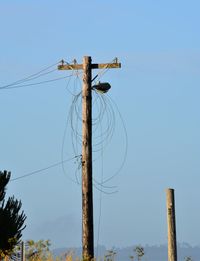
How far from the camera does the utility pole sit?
2295 cm

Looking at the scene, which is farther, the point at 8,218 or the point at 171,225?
the point at 8,218

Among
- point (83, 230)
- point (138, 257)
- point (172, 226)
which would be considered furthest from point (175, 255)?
point (83, 230)

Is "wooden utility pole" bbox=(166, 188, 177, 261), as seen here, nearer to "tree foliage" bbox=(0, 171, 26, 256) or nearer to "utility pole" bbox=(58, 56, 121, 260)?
"utility pole" bbox=(58, 56, 121, 260)

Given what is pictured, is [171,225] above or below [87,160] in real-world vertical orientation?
below

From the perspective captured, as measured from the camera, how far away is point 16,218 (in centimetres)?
3341

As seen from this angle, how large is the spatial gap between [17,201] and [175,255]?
14.8 meters

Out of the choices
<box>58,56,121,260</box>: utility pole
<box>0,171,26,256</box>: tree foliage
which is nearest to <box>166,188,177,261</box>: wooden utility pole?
<box>58,56,121,260</box>: utility pole

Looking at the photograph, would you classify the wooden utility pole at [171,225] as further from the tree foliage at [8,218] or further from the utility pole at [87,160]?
the tree foliage at [8,218]

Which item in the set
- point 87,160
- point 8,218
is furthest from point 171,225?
point 8,218

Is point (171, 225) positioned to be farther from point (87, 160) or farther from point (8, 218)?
point (8, 218)

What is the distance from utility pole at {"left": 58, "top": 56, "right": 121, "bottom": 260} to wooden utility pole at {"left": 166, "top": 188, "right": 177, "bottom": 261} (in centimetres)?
337

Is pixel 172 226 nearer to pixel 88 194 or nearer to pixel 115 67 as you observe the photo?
pixel 88 194

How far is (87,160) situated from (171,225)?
4661mm

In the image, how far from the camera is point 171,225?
19.1 m
